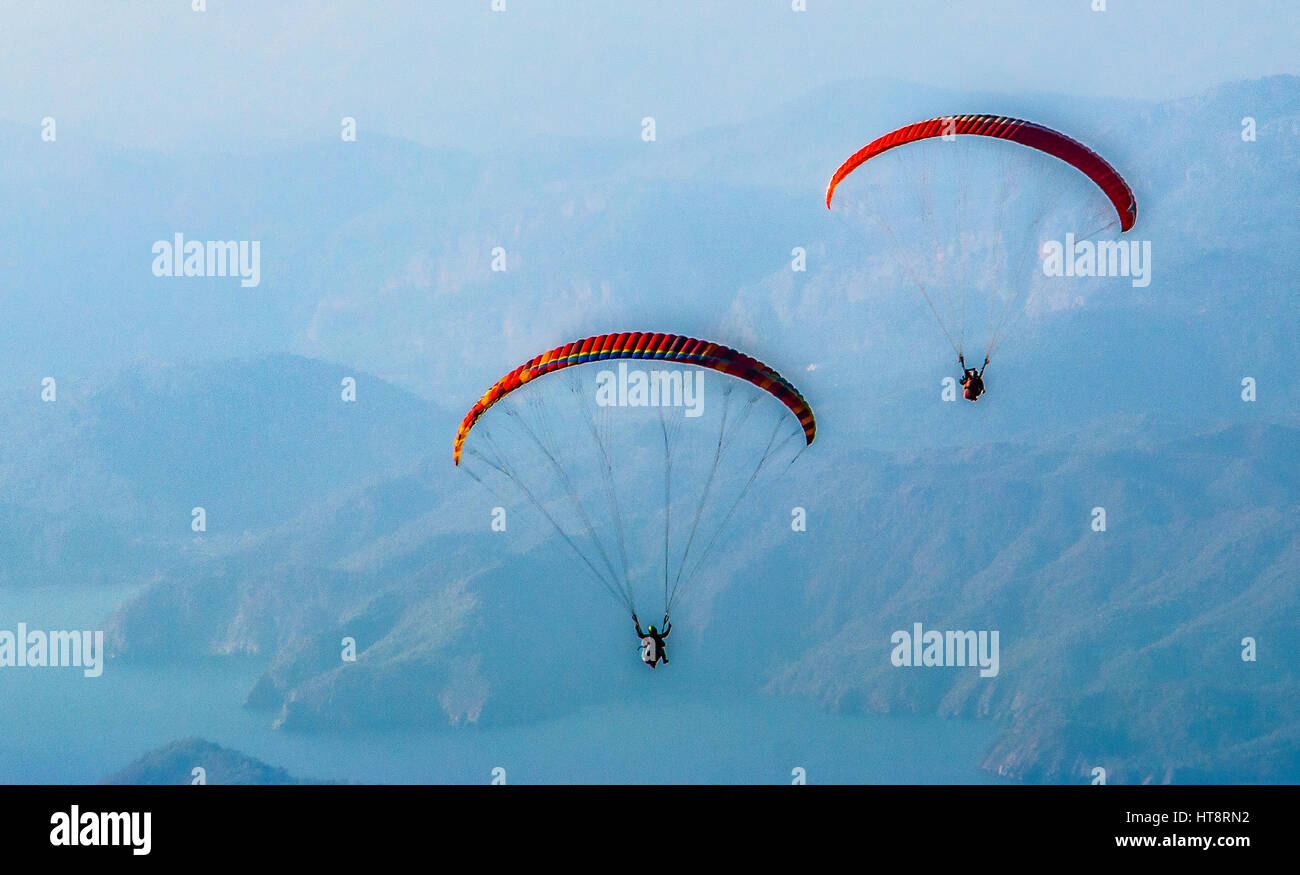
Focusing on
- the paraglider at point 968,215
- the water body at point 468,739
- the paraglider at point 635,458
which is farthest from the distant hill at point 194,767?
the paraglider at point 968,215

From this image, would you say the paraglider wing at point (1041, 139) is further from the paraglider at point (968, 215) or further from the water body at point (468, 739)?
the water body at point (468, 739)

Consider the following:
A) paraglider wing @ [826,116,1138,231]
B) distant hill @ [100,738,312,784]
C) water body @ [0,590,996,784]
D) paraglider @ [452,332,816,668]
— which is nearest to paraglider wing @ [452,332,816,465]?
paraglider wing @ [826,116,1138,231]

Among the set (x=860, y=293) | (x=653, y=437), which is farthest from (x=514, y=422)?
(x=860, y=293)

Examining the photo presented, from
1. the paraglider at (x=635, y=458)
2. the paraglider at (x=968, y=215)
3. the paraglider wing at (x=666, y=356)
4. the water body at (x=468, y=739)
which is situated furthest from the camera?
the water body at (x=468, y=739)

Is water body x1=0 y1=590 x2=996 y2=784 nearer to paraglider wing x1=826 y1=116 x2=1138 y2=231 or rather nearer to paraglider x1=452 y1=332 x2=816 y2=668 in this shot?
paraglider x1=452 y1=332 x2=816 y2=668

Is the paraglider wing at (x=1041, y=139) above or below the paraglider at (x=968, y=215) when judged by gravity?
below

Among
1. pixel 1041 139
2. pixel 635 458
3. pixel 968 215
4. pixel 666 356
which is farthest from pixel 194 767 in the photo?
pixel 1041 139

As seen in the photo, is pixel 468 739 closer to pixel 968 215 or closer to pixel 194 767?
pixel 194 767

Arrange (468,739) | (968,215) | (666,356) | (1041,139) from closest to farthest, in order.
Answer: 1. (666,356)
2. (1041,139)
3. (968,215)
4. (468,739)
